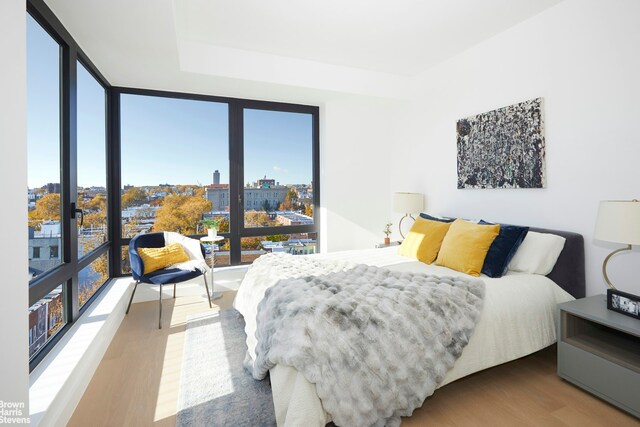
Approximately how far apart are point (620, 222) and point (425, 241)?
152 cm

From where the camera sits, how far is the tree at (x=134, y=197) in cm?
399

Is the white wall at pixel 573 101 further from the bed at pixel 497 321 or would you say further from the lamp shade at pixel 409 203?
the lamp shade at pixel 409 203

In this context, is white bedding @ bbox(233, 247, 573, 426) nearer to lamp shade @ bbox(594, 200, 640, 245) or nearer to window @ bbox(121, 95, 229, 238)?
lamp shade @ bbox(594, 200, 640, 245)

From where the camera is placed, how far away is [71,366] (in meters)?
2.04

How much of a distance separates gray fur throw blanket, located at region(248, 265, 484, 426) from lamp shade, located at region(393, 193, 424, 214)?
201 centimetres

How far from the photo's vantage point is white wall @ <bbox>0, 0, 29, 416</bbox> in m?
1.23

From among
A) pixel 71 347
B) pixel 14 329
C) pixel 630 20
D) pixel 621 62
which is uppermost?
pixel 630 20

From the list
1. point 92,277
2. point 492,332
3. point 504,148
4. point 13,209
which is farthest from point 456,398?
point 92,277

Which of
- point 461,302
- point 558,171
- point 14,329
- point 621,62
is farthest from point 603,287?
point 14,329

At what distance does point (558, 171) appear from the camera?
2859 millimetres

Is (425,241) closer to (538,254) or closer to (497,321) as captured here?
(538,254)

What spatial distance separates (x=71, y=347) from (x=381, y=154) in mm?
4262

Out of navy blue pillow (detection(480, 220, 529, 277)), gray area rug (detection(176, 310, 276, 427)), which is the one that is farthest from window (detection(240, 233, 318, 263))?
navy blue pillow (detection(480, 220, 529, 277))

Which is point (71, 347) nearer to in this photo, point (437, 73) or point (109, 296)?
point (109, 296)
